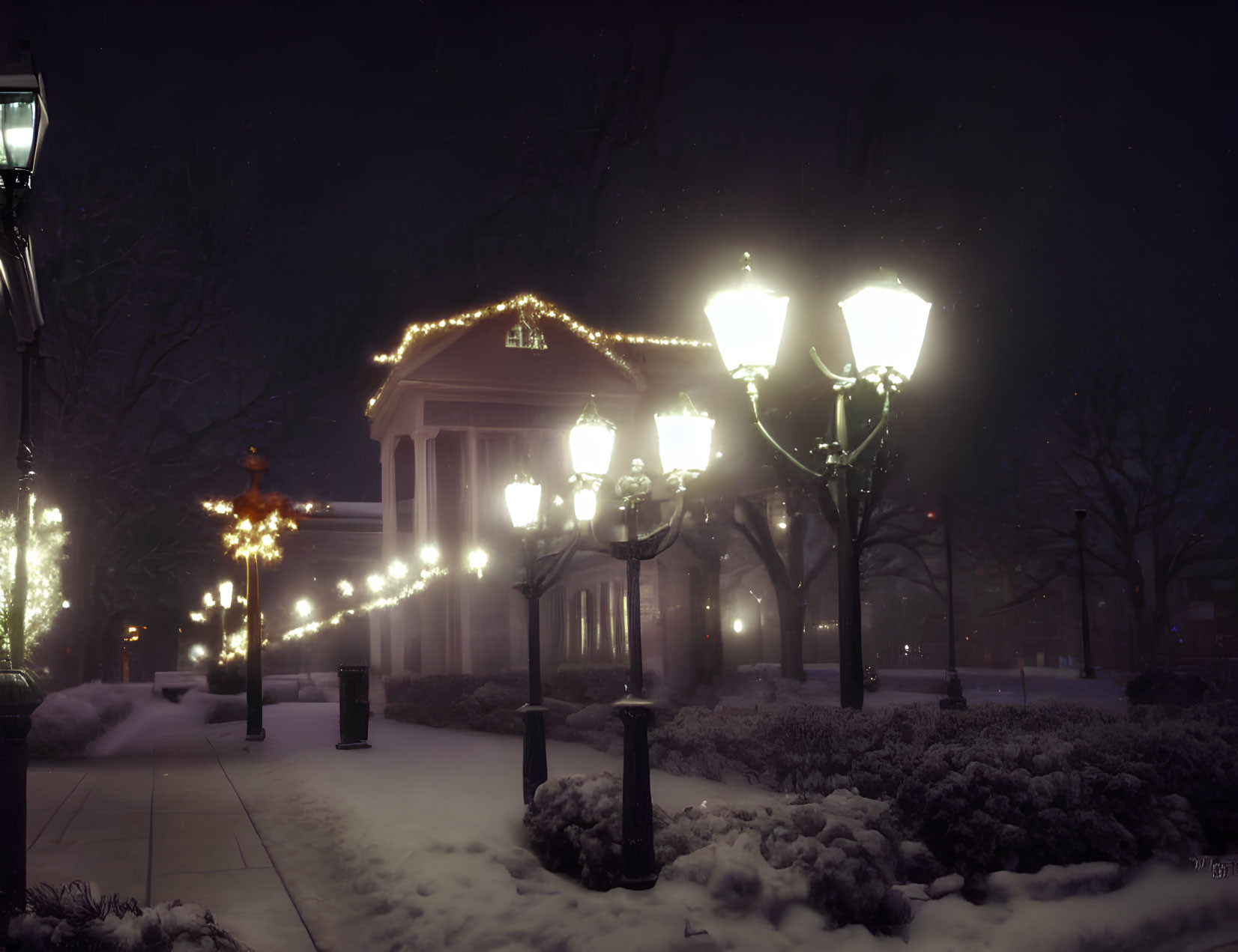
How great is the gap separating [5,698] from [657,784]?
311 inches

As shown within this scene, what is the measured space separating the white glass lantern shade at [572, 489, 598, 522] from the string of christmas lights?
669 inches

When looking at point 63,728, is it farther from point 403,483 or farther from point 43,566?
point 403,483

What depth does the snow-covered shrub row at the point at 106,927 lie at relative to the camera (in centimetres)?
536

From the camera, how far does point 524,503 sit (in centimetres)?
1136

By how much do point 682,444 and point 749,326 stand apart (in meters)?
1.14

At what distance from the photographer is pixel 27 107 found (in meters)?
6.33

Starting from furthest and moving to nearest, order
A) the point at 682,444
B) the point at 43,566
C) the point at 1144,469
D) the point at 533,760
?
the point at 1144,469 → the point at 43,566 → the point at 533,760 → the point at 682,444

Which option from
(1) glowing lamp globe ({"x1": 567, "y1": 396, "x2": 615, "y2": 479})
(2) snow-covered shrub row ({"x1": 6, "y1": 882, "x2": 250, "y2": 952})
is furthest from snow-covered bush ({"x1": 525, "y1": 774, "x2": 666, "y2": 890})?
(2) snow-covered shrub row ({"x1": 6, "y1": 882, "x2": 250, "y2": 952})

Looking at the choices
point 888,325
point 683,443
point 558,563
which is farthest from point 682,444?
point 558,563

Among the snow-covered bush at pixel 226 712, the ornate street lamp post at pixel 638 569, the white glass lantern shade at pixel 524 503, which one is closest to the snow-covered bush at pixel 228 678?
the snow-covered bush at pixel 226 712

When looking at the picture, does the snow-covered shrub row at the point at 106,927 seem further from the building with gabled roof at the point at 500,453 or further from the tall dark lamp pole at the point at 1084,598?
the tall dark lamp pole at the point at 1084,598

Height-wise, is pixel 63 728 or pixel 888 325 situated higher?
pixel 888 325

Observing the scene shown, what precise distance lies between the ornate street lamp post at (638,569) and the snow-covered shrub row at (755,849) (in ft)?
1.01

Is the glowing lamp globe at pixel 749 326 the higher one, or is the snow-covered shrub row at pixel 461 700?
the glowing lamp globe at pixel 749 326
